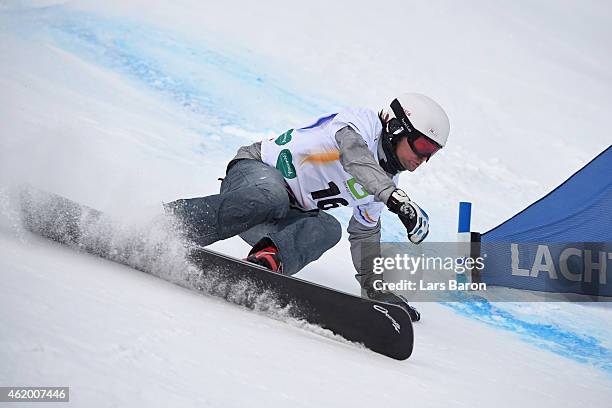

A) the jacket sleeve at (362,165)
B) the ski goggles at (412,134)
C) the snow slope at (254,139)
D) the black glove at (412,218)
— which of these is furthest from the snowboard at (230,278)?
the ski goggles at (412,134)

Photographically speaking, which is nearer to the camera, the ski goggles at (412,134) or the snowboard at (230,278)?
the snowboard at (230,278)

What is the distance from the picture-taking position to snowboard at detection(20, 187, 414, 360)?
252cm

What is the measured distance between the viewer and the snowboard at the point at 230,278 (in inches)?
99.2

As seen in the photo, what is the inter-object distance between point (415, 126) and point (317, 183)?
56cm

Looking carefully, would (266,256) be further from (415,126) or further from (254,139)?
(254,139)

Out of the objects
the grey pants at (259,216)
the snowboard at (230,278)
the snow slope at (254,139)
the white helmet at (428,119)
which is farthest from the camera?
the white helmet at (428,119)

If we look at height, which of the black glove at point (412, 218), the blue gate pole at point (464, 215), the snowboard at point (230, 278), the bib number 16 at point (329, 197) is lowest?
the snowboard at point (230, 278)

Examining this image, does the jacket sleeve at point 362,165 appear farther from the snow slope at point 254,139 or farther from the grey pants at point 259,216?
the snow slope at point 254,139

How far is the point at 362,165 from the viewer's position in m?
2.92

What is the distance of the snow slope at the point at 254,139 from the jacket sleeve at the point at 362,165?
2.23 feet

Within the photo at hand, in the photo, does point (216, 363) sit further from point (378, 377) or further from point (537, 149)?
point (537, 149)

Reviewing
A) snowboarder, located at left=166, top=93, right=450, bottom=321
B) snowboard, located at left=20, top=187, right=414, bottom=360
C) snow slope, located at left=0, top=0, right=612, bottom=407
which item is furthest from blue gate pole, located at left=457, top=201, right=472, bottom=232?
snowboard, located at left=20, top=187, right=414, bottom=360

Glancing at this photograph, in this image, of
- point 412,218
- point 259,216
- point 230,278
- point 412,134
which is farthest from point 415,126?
point 230,278

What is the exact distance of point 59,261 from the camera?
2404mm
